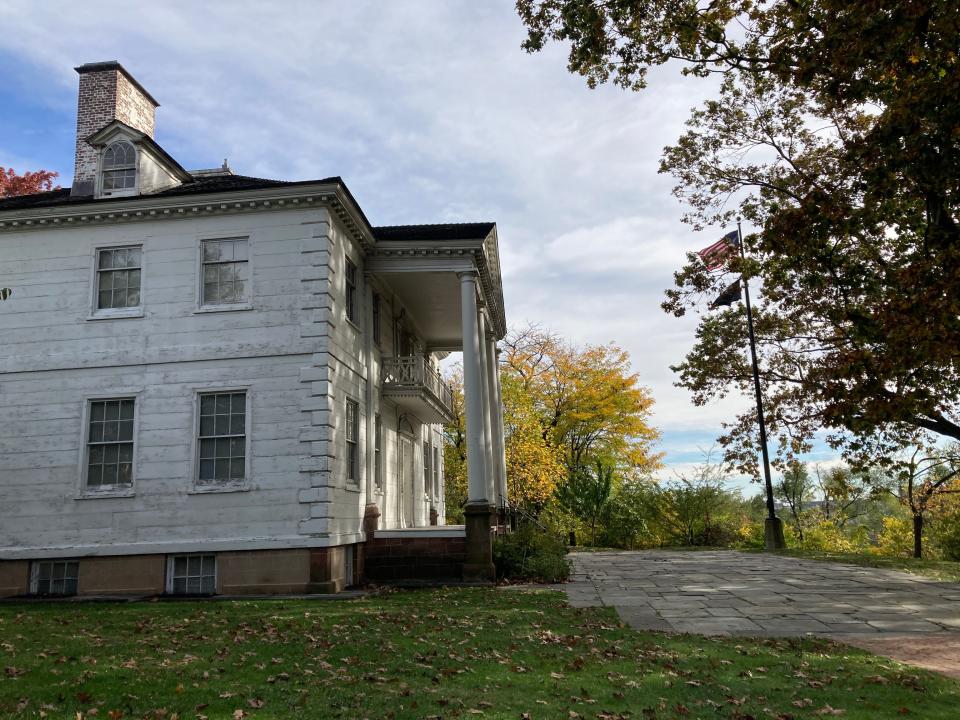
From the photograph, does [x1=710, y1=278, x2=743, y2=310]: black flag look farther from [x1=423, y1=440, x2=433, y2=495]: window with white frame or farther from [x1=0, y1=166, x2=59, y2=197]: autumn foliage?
[x1=0, y1=166, x2=59, y2=197]: autumn foliage

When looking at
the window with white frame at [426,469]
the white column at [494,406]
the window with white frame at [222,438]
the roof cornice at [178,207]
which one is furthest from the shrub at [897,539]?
the roof cornice at [178,207]

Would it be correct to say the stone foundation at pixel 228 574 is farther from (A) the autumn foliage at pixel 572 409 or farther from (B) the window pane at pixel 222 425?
(A) the autumn foliage at pixel 572 409

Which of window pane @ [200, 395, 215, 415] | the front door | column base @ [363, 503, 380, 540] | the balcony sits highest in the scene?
the balcony

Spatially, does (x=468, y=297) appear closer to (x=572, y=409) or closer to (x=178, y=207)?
(x=178, y=207)

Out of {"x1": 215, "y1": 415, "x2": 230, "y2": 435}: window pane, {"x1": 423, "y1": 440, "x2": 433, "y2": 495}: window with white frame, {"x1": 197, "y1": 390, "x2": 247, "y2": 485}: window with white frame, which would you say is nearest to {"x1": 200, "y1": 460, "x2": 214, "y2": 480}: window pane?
{"x1": 197, "y1": 390, "x2": 247, "y2": 485}: window with white frame

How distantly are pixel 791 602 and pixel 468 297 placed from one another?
9.59 m

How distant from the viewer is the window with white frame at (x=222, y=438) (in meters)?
14.5

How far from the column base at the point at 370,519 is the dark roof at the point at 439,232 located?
655 centimetres

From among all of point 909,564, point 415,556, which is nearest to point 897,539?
point 909,564

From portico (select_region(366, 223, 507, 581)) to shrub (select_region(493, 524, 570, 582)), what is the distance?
0.79m

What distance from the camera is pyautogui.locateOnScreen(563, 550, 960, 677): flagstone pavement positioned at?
884 centimetres

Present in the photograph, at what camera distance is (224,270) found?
609 inches

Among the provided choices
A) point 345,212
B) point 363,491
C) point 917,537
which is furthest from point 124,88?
point 917,537

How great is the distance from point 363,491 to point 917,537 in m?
20.8
